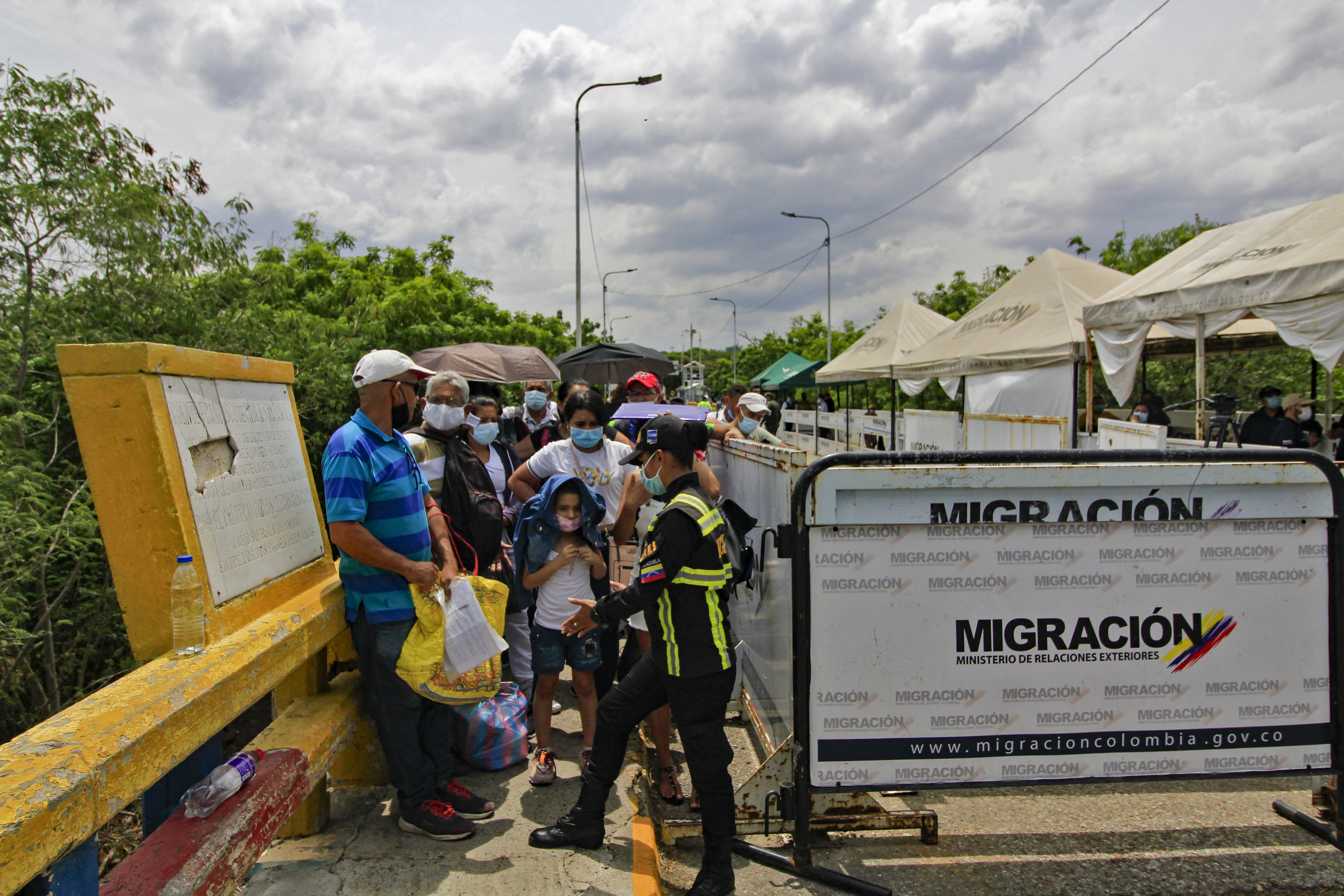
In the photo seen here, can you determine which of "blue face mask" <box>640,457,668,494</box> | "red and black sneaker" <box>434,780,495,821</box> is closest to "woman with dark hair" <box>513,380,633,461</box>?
"blue face mask" <box>640,457,668,494</box>

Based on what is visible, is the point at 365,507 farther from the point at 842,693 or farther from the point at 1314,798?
the point at 1314,798

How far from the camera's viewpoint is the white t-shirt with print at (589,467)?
172 inches

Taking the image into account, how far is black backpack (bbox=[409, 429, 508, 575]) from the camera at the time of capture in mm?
3943

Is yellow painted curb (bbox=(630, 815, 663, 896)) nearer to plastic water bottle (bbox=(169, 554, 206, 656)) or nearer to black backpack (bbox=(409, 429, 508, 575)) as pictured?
black backpack (bbox=(409, 429, 508, 575))

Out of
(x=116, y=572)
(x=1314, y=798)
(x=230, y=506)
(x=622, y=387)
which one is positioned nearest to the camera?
(x=116, y=572)

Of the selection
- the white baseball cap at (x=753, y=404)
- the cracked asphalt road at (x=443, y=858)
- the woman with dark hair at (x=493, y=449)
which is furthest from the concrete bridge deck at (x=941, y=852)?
the white baseball cap at (x=753, y=404)

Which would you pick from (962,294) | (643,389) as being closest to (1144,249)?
(962,294)

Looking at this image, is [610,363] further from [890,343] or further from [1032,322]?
[890,343]

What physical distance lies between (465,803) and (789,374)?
2750cm

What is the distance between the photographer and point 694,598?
10.1 ft

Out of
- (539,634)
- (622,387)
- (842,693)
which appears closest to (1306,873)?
(842,693)

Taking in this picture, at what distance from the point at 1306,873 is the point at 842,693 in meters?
2.12

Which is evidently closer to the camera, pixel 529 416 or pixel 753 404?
pixel 753 404

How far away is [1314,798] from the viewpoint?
11.6ft
